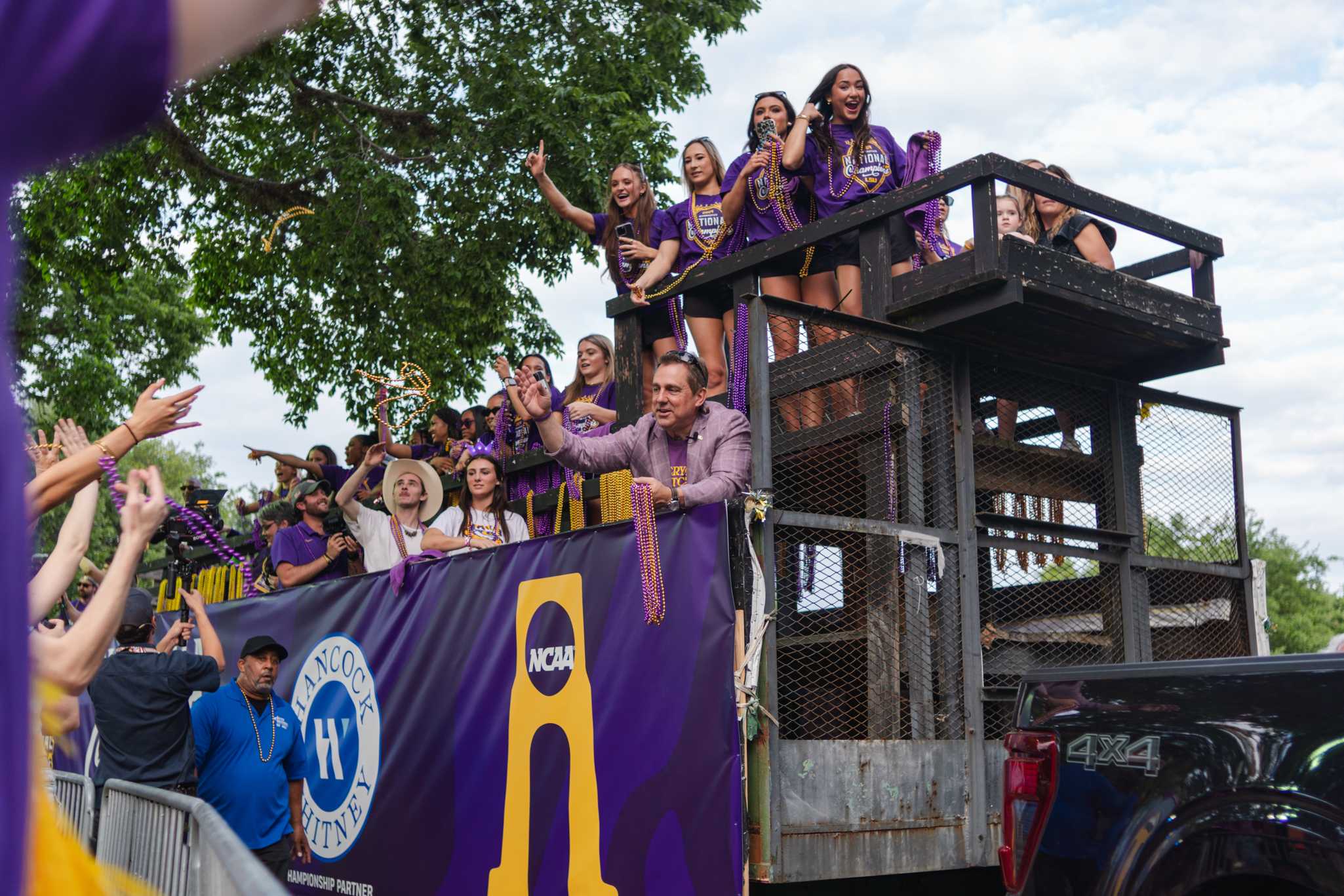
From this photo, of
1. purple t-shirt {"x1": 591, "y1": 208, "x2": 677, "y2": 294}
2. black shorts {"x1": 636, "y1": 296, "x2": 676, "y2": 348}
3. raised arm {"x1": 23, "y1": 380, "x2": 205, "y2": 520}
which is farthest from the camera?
purple t-shirt {"x1": 591, "y1": 208, "x2": 677, "y2": 294}

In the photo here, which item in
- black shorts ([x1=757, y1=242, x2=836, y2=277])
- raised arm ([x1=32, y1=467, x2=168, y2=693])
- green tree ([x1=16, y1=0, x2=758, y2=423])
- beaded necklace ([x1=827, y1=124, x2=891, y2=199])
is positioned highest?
green tree ([x1=16, y1=0, x2=758, y2=423])

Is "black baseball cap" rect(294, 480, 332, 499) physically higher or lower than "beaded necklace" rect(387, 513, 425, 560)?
higher

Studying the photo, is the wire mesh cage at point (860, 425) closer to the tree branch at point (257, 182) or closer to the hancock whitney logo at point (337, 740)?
the hancock whitney logo at point (337, 740)

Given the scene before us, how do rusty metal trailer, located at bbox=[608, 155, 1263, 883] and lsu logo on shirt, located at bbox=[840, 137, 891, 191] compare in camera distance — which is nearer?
rusty metal trailer, located at bbox=[608, 155, 1263, 883]

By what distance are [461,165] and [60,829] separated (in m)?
15.2

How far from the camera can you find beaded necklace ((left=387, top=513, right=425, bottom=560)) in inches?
382

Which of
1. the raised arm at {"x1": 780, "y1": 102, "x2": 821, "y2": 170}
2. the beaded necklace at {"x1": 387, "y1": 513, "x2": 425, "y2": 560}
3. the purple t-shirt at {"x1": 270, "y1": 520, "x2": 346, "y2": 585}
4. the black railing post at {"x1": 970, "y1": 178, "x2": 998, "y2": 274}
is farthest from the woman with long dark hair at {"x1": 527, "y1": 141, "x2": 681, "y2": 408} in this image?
the purple t-shirt at {"x1": 270, "y1": 520, "x2": 346, "y2": 585}

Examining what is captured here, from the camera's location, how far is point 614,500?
329 inches

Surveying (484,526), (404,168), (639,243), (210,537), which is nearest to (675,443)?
(639,243)

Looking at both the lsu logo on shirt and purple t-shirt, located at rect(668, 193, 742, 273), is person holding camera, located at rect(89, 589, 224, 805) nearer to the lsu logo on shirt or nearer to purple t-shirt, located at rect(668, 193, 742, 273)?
purple t-shirt, located at rect(668, 193, 742, 273)

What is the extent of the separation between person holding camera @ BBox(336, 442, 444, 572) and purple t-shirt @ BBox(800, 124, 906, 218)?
A: 404cm

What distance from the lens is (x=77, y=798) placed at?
777 centimetres

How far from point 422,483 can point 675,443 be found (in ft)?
12.7

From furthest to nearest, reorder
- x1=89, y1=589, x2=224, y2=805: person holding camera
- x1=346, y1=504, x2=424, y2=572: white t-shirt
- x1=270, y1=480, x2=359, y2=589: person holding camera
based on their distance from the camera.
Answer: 1. x1=270, y1=480, x2=359, y2=589: person holding camera
2. x1=346, y1=504, x2=424, y2=572: white t-shirt
3. x1=89, y1=589, x2=224, y2=805: person holding camera
